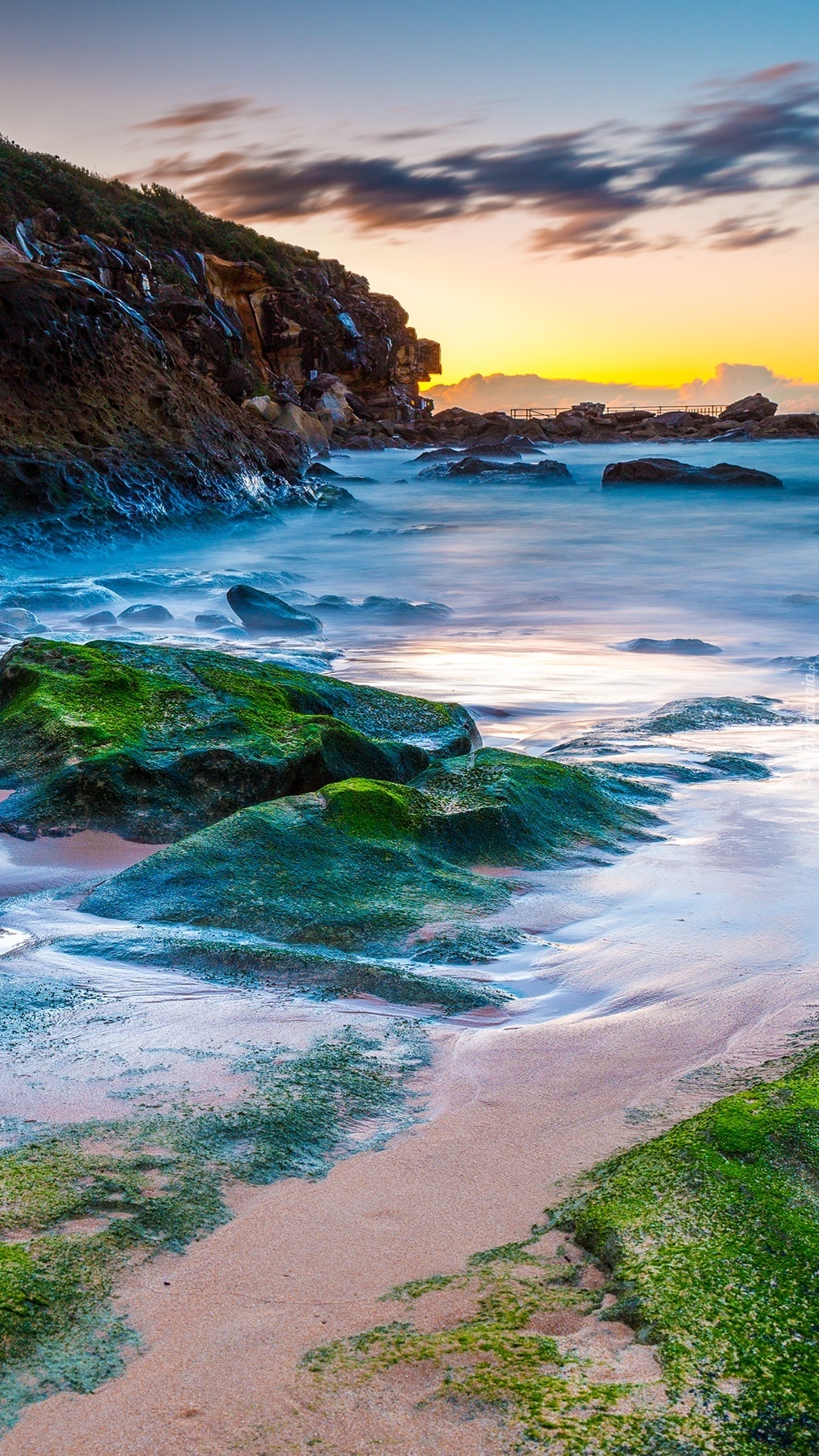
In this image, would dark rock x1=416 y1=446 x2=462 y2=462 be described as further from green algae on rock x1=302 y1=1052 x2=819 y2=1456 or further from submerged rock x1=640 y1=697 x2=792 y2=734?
green algae on rock x1=302 y1=1052 x2=819 y2=1456

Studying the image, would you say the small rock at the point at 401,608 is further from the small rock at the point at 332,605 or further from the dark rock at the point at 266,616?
the dark rock at the point at 266,616

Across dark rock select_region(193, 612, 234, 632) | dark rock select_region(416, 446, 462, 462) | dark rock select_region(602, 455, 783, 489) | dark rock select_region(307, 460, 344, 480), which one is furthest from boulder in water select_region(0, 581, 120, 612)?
dark rock select_region(416, 446, 462, 462)

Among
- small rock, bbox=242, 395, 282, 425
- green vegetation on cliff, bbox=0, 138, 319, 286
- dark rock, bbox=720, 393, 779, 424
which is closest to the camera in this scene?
small rock, bbox=242, 395, 282, 425

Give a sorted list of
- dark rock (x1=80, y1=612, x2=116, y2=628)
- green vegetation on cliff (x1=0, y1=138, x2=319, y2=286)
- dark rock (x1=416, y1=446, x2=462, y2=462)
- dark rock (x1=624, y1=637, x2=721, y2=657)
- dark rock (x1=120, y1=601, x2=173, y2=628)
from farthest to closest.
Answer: dark rock (x1=416, y1=446, x2=462, y2=462) < green vegetation on cliff (x1=0, y1=138, x2=319, y2=286) < dark rock (x1=120, y1=601, x2=173, y2=628) < dark rock (x1=80, y1=612, x2=116, y2=628) < dark rock (x1=624, y1=637, x2=721, y2=657)

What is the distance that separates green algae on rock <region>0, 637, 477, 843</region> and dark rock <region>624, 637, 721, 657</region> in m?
4.17

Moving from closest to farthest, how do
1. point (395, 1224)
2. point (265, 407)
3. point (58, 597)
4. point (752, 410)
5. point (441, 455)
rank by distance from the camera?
point (395, 1224) → point (58, 597) → point (265, 407) → point (441, 455) → point (752, 410)

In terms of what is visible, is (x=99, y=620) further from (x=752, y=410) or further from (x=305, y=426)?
(x=752, y=410)

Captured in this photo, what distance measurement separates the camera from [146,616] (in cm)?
988

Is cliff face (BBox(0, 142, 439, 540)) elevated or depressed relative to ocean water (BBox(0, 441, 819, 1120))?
elevated

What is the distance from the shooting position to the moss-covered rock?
124 inches

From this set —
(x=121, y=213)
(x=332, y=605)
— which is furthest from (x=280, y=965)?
(x=121, y=213)

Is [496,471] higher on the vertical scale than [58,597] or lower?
higher

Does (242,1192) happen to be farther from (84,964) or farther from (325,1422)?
(84,964)

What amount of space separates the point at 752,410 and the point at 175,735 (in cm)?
5891
